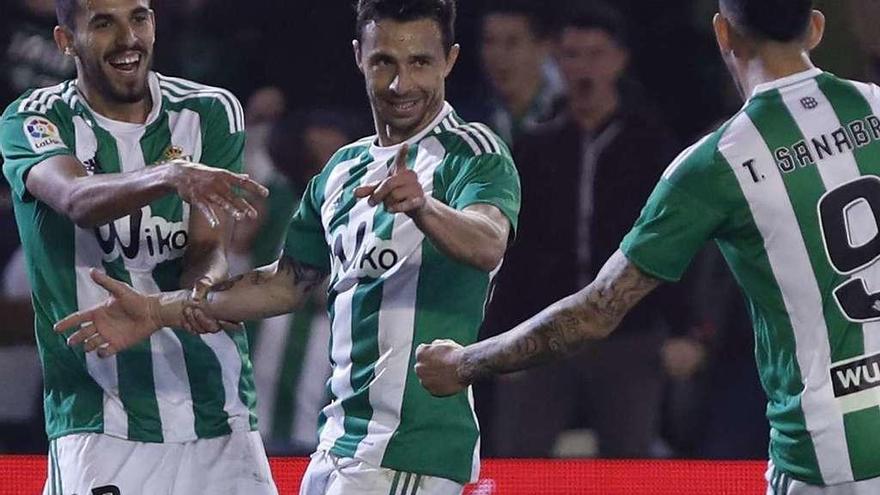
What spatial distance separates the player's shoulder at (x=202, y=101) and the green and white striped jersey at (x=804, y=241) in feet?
3.97

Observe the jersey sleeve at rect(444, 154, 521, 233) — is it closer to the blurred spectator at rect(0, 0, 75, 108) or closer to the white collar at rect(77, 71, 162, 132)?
the white collar at rect(77, 71, 162, 132)

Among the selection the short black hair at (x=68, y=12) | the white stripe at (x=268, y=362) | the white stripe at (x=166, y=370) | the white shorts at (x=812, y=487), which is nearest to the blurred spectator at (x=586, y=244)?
the white stripe at (x=268, y=362)

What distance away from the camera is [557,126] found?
5.91 metres

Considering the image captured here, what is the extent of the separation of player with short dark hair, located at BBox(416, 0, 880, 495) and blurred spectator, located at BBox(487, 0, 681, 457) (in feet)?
9.28

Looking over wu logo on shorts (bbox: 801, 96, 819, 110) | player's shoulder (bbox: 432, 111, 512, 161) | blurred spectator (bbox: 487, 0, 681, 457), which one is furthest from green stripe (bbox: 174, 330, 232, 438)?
blurred spectator (bbox: 487, 0, 681, 457)

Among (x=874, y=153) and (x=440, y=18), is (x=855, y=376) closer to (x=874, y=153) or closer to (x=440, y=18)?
(x=874, y=153)

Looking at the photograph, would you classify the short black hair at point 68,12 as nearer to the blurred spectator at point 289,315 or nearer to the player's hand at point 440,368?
the player's hand at point 440,368

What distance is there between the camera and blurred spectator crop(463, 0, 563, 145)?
5934 mm

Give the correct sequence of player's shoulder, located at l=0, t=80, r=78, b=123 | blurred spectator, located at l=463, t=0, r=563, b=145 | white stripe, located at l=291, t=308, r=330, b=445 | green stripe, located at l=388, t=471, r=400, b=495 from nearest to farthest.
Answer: green stripe, located at l=388, t=471, r=400, b=495 < player's shoulder, located at l=0, t=80, r=78, b=123 < white stripe, located at l=291, t=308, r=330, b=445 < blurred spectator, located at l=463, t=0, r=563, b=145

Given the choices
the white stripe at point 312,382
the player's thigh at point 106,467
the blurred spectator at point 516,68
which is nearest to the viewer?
the player's thigh at point 106,467

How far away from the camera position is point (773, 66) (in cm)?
300

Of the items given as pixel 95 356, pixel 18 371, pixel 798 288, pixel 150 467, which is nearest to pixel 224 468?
pixel 150 467

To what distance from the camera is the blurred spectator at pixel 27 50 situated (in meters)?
5.98

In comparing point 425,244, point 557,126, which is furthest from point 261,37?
point 425,244
